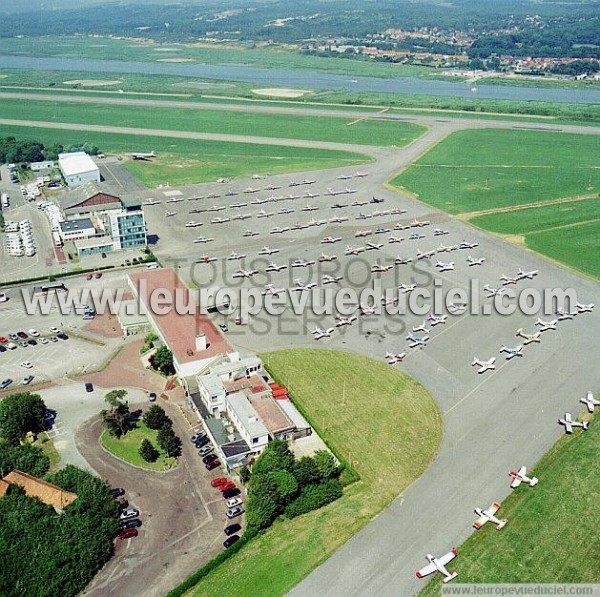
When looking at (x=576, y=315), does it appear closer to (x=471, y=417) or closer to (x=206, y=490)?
(x=471, y=417)

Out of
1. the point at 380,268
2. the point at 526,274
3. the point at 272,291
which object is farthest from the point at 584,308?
the point at 272,291

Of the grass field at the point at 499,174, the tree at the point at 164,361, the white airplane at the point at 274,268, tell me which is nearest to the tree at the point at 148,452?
the tree at the point at 164,361

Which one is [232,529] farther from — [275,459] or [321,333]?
[321,333]

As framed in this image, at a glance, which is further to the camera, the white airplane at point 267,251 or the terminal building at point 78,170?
the terminal building at point 78,170

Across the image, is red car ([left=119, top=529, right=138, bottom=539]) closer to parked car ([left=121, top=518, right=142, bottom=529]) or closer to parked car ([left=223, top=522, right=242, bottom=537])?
parked car ([left=121, top=518, right=142, bottom=529])

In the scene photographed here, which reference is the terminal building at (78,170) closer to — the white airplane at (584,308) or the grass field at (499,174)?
the grass field at (499,174)

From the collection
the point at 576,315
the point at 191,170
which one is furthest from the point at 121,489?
the point at 191,170
